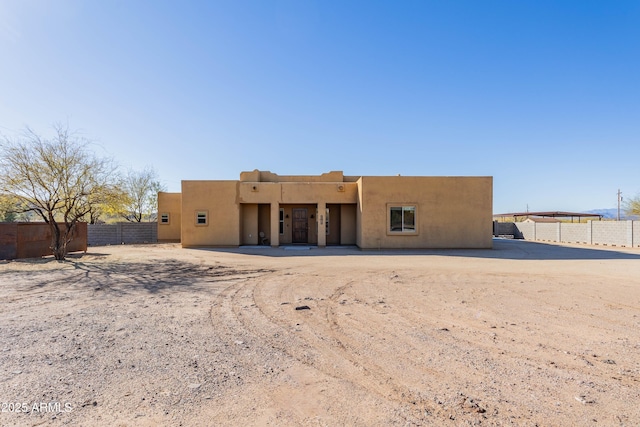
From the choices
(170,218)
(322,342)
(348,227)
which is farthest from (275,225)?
(322,342)

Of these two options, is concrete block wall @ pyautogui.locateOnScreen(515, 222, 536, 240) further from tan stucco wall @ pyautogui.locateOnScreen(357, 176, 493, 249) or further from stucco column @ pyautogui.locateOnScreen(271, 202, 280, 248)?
stucco column @ pyautogui.locateOnScreen(271, 202, 280, 248)

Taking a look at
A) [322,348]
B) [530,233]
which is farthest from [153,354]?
[530,233]

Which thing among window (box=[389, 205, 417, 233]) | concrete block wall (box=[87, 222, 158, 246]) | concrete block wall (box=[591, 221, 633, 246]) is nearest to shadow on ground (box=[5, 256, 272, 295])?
window (box=[389, 205, 417, 233])

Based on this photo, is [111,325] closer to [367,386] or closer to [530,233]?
[367,386]

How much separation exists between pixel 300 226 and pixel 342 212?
2718 mm

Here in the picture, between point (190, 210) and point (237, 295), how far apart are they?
12745 millimetres

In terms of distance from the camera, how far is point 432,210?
57.0 feet

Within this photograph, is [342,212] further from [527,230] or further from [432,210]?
[527,230]

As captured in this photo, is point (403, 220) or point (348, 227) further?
point (348, 227)

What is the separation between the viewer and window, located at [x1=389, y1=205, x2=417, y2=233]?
17.4 meters

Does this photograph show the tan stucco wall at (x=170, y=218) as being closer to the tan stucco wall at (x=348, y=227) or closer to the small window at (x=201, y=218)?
the small window at (x=201, y=218)

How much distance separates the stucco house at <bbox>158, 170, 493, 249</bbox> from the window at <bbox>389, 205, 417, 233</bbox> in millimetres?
52

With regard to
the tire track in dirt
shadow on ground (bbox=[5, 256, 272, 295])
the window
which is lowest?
the tire track in dirt

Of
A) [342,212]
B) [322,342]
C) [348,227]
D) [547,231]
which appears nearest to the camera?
[322,342]
